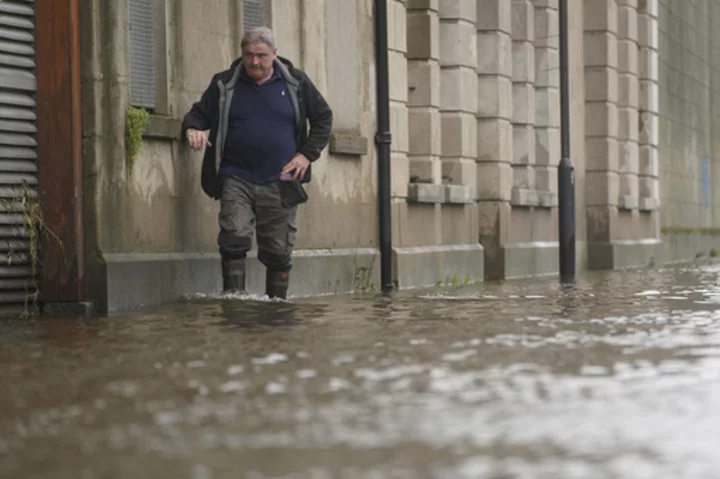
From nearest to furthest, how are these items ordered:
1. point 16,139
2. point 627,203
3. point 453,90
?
point 16,139
point 453,90
point 627,203

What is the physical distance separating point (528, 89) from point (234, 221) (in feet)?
32.9

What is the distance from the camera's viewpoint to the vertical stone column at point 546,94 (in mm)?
22031

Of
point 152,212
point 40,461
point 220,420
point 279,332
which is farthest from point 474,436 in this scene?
point 152,212

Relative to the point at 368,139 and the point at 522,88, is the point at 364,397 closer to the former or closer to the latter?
the point at 368,139

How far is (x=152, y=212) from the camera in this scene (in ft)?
39.1

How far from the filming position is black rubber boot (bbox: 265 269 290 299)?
12.1 meters

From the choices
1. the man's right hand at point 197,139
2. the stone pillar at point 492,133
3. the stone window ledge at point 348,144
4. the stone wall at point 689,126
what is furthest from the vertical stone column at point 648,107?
the man's right hand at point 197,139

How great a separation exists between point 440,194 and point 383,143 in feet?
6.48

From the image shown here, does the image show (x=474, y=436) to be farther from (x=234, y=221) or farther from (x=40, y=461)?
(x=234, y=221)

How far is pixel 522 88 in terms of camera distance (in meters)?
21.2

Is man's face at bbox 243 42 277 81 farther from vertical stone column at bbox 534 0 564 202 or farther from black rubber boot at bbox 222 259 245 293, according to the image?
vertical stone column at bbox 534 0 564 202

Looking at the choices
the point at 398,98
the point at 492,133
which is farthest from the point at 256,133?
the point at 492,133

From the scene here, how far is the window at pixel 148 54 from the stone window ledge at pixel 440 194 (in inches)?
200

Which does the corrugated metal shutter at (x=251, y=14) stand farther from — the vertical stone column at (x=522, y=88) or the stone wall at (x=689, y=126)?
the stone wall at (x=689, y=126)
